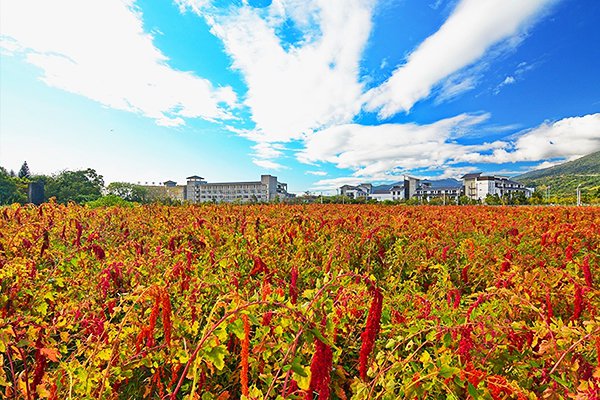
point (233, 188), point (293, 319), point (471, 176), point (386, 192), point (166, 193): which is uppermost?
point (471, 176)

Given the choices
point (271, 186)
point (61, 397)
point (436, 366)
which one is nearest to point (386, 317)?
point (436, 366)

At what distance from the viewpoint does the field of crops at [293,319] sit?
38.0 inches

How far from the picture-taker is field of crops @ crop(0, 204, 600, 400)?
97 centimetres

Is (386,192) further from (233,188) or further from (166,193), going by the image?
(166,193)

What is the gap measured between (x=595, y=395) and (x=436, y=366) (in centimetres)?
38

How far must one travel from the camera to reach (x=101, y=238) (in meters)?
3.79

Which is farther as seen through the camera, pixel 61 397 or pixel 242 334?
pixel 61 397

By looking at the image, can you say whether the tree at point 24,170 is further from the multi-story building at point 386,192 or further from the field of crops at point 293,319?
the field of crops at point 293,319

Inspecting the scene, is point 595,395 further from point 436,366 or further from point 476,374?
point 436,366

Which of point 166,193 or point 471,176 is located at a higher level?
point 471,176

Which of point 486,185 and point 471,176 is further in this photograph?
point 471,176

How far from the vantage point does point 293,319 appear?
0.88 m

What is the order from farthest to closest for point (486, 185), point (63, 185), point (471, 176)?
point (471, 176)
point (486, 185)
point (63, 185)

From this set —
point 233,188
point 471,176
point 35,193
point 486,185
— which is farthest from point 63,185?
point 471,176
